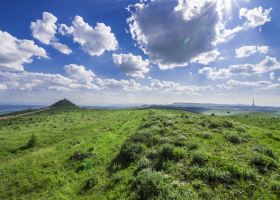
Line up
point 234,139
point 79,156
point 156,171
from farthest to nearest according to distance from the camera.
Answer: point 79,156, point 234,139, point 156,171

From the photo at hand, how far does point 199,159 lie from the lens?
13.2 meters

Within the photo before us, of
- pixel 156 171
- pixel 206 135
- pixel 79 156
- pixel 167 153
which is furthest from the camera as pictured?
pixel 206 135

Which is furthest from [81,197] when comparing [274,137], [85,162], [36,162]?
[274,137]

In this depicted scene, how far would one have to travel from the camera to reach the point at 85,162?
17.9 metres

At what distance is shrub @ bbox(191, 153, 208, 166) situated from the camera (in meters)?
12.9

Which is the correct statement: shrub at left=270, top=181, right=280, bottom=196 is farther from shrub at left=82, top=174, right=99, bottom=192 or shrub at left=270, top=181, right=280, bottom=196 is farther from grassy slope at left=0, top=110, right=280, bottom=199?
shrub at left=82, top=174, right=99, bottom=192

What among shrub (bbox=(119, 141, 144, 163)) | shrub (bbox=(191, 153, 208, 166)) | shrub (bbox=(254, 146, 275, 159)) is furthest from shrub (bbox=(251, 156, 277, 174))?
shrub (bbox=(119, 141, 144, 163))

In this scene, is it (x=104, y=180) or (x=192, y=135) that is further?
(x=192, y=135)

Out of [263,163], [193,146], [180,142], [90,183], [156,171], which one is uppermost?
[180,142]

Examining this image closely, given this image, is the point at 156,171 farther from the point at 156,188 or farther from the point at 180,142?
the point at 180,142

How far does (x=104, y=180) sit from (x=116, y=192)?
7.91 ft

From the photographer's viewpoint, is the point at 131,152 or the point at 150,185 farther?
the point at 131,152

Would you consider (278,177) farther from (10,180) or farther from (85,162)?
(10,180)

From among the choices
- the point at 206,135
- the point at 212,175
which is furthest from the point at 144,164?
the point at 206,135
